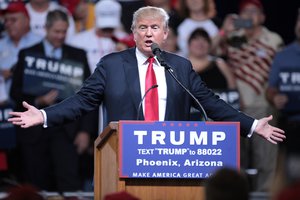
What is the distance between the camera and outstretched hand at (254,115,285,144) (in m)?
6.17

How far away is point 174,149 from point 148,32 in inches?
43.9

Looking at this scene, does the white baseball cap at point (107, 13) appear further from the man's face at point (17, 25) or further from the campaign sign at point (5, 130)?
the campaign sign at point (5, 130)

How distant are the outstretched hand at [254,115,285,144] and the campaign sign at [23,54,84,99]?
188 inches

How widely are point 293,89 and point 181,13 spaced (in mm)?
1479

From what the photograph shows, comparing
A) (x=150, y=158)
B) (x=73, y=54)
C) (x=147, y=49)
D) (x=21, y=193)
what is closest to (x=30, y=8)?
(x=73, y=54)

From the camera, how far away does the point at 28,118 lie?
5.98 m

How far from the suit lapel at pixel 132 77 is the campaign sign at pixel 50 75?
4354 mm

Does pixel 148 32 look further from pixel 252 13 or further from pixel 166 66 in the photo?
pixel 252 13

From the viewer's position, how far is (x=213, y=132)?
5520mm

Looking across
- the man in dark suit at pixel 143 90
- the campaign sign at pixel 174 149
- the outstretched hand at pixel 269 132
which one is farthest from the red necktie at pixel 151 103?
the campaign sign at pixel 174 149

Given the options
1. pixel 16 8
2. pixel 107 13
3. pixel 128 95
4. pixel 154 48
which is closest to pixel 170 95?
pixel 128 95

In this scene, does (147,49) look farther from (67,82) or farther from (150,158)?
(67,82)

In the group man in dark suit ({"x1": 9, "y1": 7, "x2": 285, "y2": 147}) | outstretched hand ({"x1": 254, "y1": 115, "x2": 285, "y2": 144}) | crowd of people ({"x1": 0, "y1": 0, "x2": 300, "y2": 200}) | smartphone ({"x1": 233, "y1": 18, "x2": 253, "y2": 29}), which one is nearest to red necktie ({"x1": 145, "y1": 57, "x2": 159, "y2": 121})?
man in dark suit ({"x1": 9, "y1": 7, "x2": 285, "y2": 147})

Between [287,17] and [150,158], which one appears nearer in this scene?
[150,158]
